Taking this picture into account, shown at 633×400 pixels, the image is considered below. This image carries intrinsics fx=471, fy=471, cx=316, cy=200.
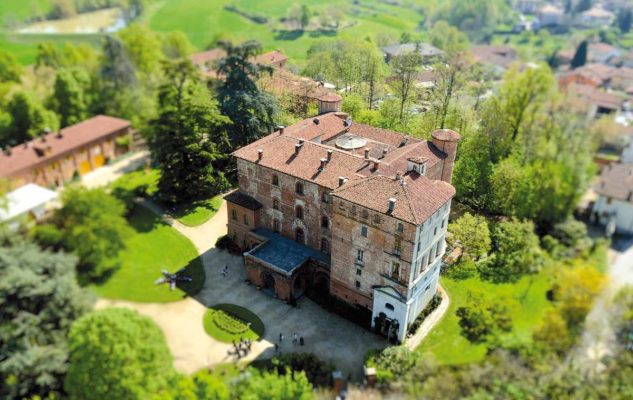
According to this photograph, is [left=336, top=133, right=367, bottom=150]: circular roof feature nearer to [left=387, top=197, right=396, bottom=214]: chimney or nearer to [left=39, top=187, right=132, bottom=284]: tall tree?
[left=387, top=197, right=396, bottom=214]: chimney

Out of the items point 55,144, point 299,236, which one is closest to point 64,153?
point 55,144

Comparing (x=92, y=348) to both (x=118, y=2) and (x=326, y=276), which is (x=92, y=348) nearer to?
(x=326, y=276)

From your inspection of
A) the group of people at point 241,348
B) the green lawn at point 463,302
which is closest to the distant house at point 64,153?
the group of people at point 241,348

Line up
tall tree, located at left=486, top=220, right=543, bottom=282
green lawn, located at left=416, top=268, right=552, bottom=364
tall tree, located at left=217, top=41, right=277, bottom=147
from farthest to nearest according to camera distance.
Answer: tall tree, located at left=217, top=41, right=277, bottom=147, tall tree, located at left=486, top=220, right=543, bottom=282, green lawn, located at left=416, top=268, right=552, bottom=364

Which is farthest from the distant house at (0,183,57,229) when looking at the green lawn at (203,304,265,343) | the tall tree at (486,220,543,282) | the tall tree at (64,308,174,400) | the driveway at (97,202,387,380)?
the tall tree at (486,220,543,282)

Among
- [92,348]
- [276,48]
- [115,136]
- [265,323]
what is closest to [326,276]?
[265,323]

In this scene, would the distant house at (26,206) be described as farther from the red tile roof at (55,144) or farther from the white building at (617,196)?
the white building at (617,196)
